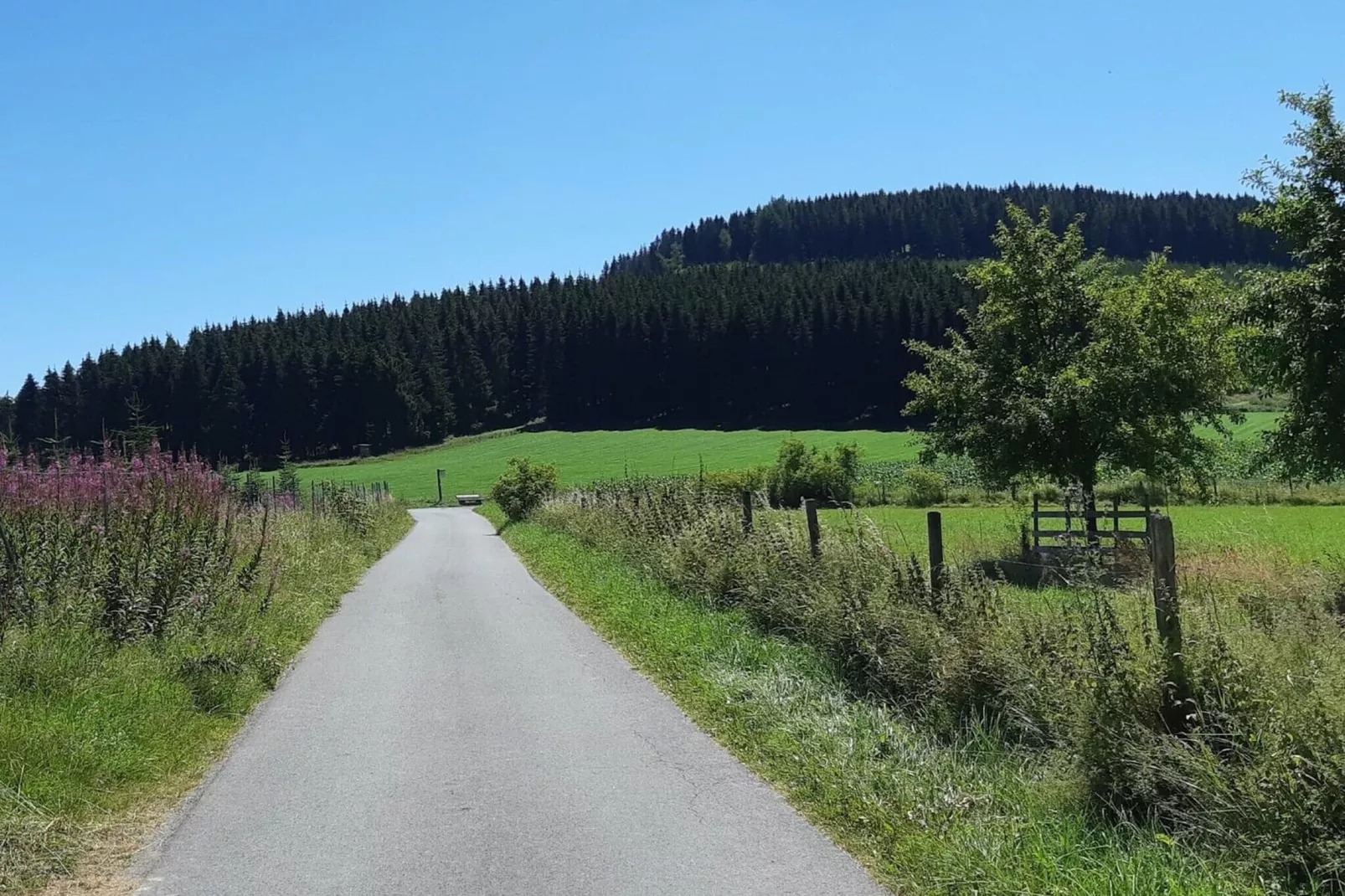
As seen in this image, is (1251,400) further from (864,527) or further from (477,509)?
(864,527)

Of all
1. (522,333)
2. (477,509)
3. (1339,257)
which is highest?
(522,333)

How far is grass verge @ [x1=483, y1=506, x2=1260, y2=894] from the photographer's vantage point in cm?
436

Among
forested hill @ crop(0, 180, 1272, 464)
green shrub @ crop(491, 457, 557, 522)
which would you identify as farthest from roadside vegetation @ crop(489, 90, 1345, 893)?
forested hill @ crop(0, 180, 1272, 464)

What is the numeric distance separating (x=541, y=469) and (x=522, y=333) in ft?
306

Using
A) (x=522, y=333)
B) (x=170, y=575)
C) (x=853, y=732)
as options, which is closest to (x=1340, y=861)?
(x=853, y=732)

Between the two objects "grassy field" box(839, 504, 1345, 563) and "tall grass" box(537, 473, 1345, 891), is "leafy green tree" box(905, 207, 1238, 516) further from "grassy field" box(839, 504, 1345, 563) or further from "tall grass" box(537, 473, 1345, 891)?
"tall grass" box(537, 473, 1345, 891)

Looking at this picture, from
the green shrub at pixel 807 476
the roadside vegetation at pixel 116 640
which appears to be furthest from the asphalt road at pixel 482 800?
the green shrub at pixel 807 476

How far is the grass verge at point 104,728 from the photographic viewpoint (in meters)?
5.30

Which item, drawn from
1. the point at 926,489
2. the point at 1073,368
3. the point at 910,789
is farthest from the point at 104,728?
the point at 926,489

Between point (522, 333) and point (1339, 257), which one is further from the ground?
point (522, 333)

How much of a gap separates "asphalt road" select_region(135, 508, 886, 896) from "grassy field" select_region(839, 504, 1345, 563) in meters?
3.60

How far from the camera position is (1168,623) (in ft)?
17.7

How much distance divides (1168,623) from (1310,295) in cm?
1022

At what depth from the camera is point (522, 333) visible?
13212 cm
